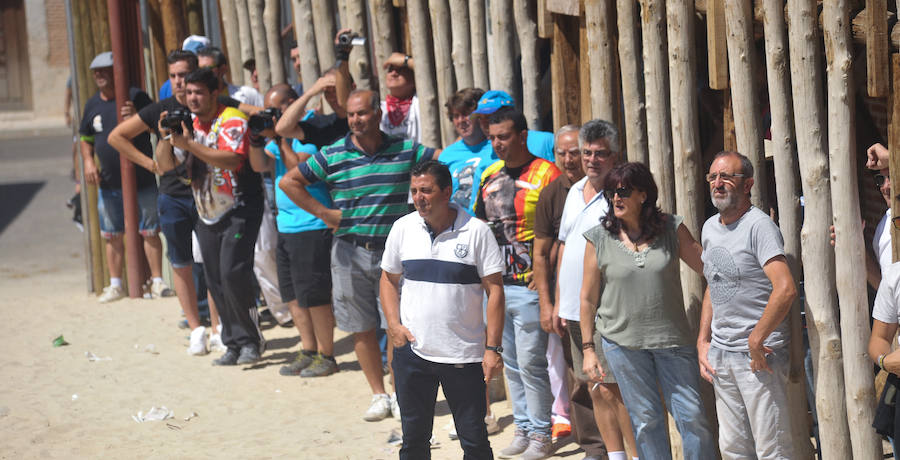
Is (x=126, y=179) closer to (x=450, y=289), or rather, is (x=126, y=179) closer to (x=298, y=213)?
(x=298, y=213)

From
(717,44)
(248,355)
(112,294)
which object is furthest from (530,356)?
(112,294)

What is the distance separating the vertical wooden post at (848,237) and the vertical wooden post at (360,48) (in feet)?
13.8

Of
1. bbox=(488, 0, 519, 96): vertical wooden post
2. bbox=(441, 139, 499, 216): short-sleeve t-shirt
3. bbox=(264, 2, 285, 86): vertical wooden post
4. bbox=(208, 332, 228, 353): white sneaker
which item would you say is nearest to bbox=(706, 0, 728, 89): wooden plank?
bbox=(441, 139, 499, 216): short-sleeve t-shirt

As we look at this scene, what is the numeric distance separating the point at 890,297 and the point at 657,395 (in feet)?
3.91

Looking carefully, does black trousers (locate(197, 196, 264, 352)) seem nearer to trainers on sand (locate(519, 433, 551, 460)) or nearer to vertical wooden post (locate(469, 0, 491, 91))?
vertical wooden post (locate(469, 0, 491, 91))

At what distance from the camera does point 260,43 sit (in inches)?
365

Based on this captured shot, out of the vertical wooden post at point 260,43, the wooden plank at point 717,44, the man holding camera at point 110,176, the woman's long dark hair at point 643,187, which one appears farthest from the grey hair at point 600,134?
the man holding camera at point 110,176

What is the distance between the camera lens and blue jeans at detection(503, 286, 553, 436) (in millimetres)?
5887

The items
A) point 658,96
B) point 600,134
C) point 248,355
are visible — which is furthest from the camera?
point 248,355

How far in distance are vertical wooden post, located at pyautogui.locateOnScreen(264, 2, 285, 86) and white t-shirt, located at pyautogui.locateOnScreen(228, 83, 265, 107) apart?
41 cm

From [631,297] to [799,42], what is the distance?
1276 mm

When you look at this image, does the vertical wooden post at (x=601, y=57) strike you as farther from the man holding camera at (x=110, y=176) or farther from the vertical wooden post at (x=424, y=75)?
the man holding camera at (x=110, y=176)

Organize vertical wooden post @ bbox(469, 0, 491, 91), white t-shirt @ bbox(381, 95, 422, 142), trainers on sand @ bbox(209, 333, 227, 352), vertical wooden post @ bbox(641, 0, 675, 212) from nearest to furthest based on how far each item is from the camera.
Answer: vertical wooden post @ bbox(641, 0, 675, 212) → vertical wooden post @ bbox(469, 0, 491, 91) → white t-shirt @ bbox(381, 95, 422, 142) → trainers on sand @ bbox(209, 333, 227, 352)

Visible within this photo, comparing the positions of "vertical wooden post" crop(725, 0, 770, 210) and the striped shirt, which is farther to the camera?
the striped shirt
